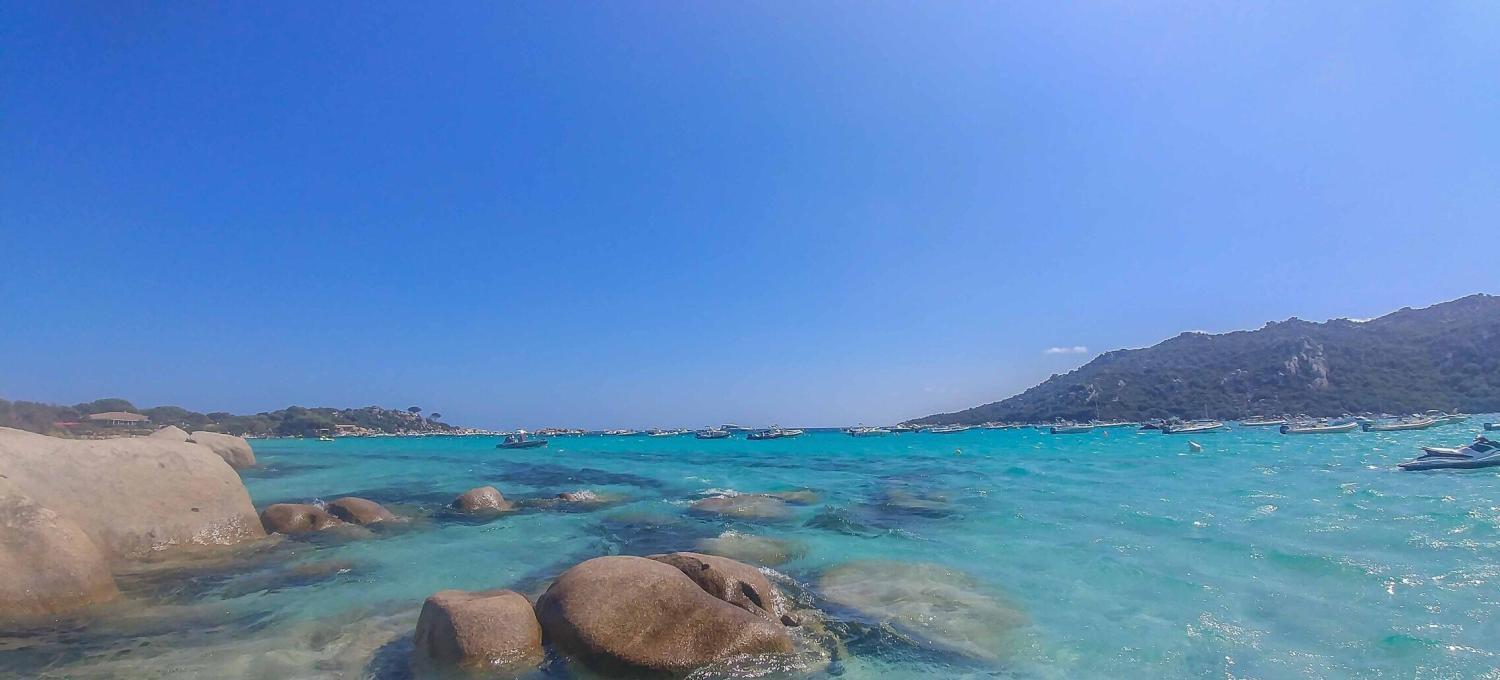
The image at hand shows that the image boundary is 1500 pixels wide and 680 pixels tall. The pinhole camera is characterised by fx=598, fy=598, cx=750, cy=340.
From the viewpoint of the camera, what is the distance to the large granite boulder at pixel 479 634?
6961mm

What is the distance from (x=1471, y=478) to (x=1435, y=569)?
752 inches

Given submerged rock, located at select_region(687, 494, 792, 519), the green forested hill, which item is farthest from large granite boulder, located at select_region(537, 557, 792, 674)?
the green forested hill

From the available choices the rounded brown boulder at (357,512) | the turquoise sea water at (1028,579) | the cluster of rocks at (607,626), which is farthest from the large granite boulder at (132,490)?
the cluster of rocks at (607,626)

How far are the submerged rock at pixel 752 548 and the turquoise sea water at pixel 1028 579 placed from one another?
419mm

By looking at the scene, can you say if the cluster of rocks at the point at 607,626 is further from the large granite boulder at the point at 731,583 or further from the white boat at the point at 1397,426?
the white boat at the point at 1397,426

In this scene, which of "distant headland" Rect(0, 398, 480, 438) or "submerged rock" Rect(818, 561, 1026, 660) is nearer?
"submerged rock" Rect(818, 561, 1026, 660)

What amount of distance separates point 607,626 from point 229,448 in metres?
37.7

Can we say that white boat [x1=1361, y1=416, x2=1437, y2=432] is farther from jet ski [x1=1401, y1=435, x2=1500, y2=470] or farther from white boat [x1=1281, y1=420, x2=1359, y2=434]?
jet ski [x1=1401, y1=435, x2=1500, y2=470]

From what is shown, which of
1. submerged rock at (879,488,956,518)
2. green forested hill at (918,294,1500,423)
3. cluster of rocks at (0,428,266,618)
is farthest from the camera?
green forested hill at (918,294,1500,423)

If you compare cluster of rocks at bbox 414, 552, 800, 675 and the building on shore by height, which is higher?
the building on shore

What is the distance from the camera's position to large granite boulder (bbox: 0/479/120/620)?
8.48 m

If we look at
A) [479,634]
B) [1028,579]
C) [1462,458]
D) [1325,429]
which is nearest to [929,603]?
[1028,579]

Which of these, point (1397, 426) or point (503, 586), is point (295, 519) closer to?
point (503, 586)

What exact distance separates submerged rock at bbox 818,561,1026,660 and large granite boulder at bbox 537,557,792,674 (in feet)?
7.63
